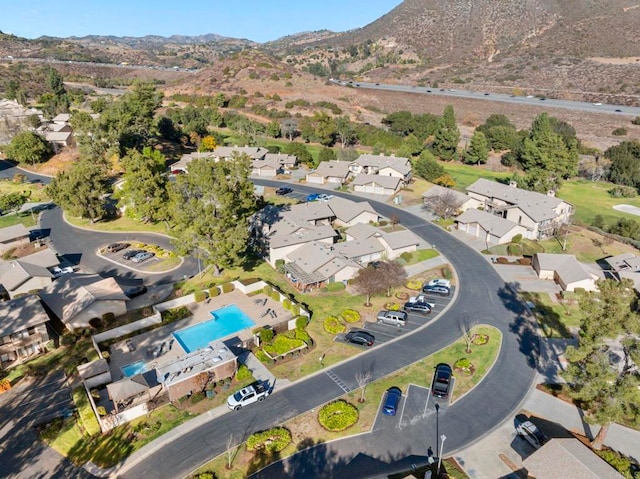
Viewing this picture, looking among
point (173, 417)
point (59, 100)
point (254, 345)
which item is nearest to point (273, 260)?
point (254, 345)

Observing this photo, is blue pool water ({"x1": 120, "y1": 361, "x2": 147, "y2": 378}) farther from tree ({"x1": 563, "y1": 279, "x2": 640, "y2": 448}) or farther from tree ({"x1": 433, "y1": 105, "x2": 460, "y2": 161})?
tree ({"x1": 433, "y1": 105, "x2": 460, "y2": 161})

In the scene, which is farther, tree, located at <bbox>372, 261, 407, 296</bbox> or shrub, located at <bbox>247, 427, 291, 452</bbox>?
tree, located at <bbox>372, 261, 407, 296</bbox>

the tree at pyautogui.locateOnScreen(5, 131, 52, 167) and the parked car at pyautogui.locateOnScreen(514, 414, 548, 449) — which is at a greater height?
the tree at pyautogui.locateOnScreen(5, 131, 52, 167)

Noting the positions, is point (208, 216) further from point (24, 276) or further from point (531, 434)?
point (531, 434)

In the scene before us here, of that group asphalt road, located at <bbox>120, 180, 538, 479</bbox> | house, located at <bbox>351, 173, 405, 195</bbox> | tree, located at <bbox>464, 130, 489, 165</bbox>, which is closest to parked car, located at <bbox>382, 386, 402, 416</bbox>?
asphalt road, located at <bbox>120, 180, 538, 479</bbox>

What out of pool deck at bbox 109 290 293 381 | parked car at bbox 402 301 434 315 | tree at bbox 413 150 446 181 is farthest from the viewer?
tree at bbox 413 150 446 181

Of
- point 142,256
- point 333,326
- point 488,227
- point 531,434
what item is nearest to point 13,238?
point 142,256

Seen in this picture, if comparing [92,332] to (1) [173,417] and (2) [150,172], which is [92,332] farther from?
(2) [150,172]
